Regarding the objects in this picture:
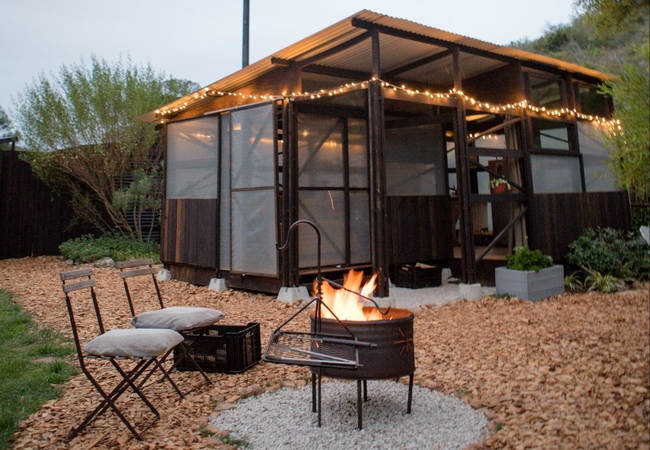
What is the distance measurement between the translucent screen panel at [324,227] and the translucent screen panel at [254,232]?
18.3 inches

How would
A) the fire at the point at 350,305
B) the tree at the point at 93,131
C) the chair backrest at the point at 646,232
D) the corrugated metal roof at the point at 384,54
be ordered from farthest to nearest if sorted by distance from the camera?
the tree at the point at 93,131, the corrugated metal roof at the point at 384,54, the fire at the point at 350,305, the chair backrest at the point at 646,232

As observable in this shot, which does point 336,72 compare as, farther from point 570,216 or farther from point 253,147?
point 570,216

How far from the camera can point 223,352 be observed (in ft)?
12.9

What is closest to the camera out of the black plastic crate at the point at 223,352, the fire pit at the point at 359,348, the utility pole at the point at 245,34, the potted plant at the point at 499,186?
the fire pit at the point at 359,348

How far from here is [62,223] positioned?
40.2 feet

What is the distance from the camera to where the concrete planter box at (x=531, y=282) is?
20.9ft

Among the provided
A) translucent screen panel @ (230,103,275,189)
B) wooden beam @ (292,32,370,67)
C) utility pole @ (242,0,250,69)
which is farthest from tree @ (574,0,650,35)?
utility pole @ (242,0,250,69)

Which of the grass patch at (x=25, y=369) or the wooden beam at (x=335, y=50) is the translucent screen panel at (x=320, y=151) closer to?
the wooden beam at (x=335, y=50)

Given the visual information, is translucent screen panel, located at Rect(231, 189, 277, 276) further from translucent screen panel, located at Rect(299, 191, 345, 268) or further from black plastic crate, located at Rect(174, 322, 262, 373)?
black plastic crate, located at Rect(174, 322, 262, 373)

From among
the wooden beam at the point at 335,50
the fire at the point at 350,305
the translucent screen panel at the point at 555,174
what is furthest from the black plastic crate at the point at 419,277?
the fire at the point at 350,305

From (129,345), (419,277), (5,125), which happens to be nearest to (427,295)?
(419,277)

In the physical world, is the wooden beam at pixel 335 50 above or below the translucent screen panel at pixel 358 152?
above

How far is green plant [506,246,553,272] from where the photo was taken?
6508mm

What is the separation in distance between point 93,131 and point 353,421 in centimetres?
1070
